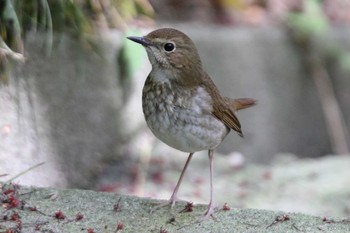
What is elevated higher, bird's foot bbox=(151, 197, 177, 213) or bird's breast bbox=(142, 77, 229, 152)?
bird's breast bbox=(142, 77, 229, 152)

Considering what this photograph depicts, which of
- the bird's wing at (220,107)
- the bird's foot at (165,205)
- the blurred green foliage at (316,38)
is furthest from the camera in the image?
the blurred green foliage at (316,38)

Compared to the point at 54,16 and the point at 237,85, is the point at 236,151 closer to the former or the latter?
the point at 237,85

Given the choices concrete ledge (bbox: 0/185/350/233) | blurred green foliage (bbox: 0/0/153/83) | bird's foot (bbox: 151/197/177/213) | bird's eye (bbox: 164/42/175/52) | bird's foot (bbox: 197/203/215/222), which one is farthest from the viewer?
blurred green foliage (bbox: 0/0/153/83)

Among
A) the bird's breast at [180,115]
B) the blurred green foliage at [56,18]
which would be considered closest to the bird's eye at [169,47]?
the bird's breast at [180,115]

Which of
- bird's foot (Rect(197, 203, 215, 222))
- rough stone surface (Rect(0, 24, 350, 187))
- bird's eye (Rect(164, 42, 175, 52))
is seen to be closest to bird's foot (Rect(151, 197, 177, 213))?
bird's foot (Rect(197, 203, 215, 222))

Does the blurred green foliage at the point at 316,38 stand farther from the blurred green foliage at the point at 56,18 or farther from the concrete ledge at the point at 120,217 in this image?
the concrete ledge at the point at 120,217

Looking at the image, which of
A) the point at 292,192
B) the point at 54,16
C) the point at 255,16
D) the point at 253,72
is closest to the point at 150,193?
the point at 292,192

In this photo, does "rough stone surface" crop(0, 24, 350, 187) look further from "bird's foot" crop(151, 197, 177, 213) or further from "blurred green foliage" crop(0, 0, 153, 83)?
"bird's foot" crop(151, 197, 177, 213)

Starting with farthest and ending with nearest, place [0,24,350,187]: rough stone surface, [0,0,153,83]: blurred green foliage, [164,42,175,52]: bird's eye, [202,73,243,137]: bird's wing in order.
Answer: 1. [0,24,350,187]: rough stone surface
2. [0,0,153,83]: blurred green foliage
3. [202,73,243,137]: bird's wing
4. [164,42,175,52]: bird's eye

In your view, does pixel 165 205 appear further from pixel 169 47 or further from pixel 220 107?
pixel 169 47
